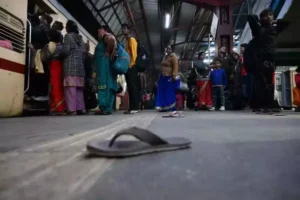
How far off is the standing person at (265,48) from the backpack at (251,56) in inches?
1.4

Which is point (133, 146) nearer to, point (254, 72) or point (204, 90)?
point (254, 72)

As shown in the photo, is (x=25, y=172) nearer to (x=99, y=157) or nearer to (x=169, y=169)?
(x=99, y=157)

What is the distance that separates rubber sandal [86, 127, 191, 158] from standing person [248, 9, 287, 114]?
383cm

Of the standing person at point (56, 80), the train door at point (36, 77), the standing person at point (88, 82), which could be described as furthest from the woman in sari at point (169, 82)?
the train door at point (36, 77)

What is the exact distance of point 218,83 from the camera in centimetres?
729

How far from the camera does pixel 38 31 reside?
543 centimetres

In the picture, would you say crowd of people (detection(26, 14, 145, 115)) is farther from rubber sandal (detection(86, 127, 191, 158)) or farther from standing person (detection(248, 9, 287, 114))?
rubber sandal (detection(86, 127, 191, 158))

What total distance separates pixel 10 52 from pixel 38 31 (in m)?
1.09

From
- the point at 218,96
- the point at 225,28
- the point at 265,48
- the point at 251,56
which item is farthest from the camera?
the point at 225,28

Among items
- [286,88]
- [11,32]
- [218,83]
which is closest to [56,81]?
[11,32]

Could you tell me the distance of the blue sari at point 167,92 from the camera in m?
5.19

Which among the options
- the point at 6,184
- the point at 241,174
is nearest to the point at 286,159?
the point at 241,174

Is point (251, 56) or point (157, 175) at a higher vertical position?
point (251, 56)

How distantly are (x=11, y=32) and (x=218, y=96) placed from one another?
16.0 ft
